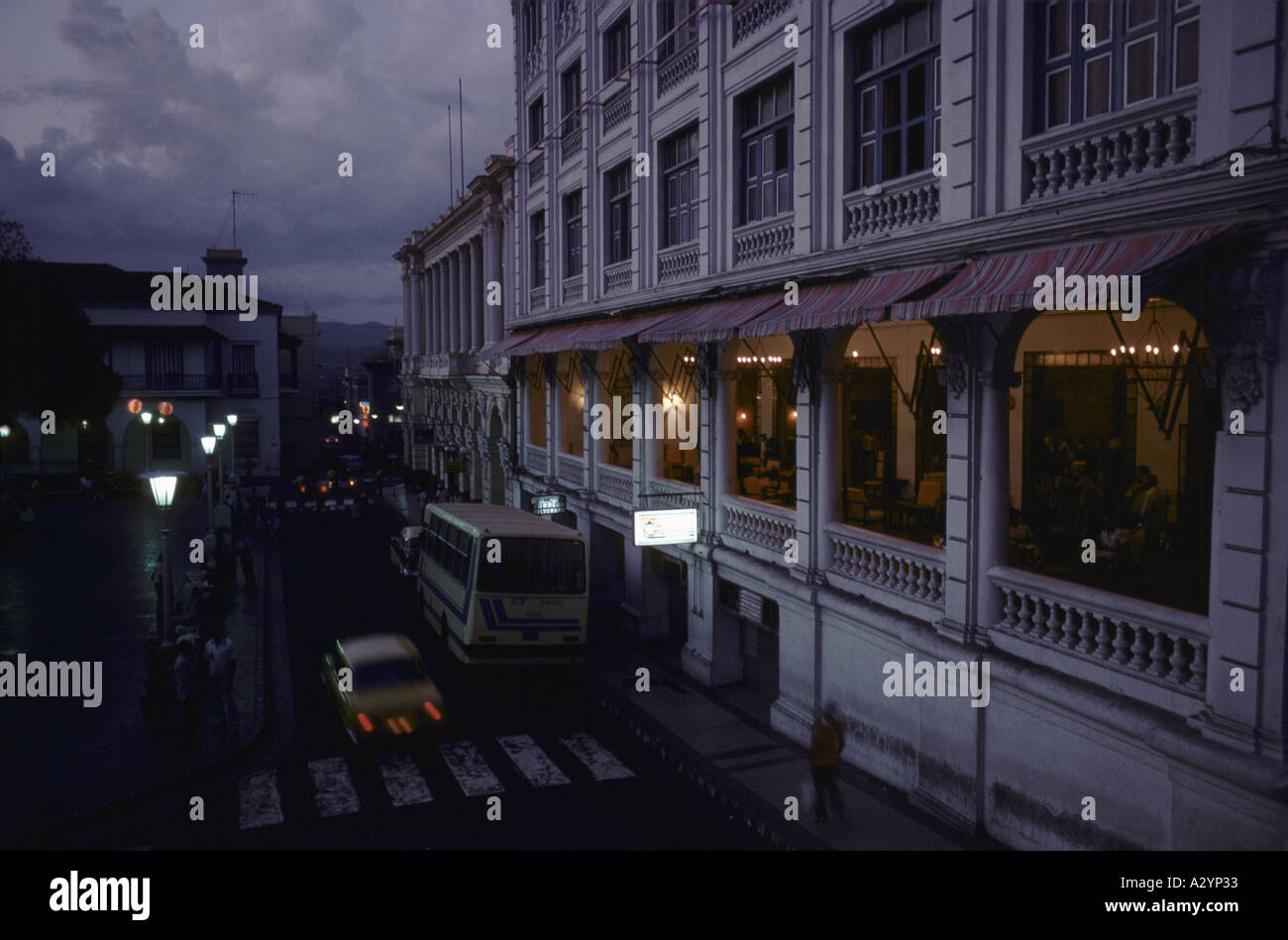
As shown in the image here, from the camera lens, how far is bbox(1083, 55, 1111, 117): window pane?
407 inches

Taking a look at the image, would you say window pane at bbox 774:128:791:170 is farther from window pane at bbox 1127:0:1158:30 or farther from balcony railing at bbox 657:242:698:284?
window pane at bbox 1127:0:1158:30

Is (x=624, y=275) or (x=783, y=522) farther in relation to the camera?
(x=624, y=275)

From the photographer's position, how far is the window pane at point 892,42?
1376 cm

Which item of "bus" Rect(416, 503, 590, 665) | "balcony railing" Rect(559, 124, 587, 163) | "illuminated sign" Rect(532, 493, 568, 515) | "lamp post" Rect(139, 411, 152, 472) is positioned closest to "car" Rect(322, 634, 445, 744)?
"bus" Rect(416, 503, 590, 665)

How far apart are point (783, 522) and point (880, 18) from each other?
8.07m

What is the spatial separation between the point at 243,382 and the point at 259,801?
185ft

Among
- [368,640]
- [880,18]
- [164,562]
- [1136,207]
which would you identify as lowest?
[368,640]

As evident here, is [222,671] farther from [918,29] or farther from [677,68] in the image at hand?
[918,29]

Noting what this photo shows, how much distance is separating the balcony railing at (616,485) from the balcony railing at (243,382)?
4644cm

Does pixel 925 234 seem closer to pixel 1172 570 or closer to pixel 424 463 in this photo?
pixel 1172 570

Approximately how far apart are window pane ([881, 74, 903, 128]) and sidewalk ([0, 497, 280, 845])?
46.6ft

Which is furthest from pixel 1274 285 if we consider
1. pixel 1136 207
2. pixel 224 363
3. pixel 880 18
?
pixel 224 363

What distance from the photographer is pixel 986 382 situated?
11719 millimetres

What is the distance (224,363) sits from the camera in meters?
64.4
